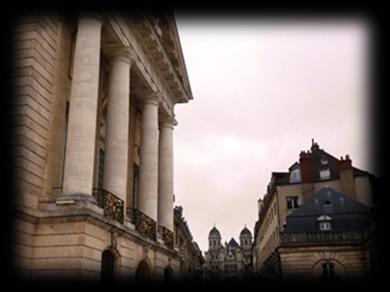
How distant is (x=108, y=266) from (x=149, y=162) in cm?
882

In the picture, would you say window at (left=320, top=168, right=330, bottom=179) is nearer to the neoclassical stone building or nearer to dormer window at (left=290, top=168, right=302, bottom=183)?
dormer window at (left=290, top=168, right=302, bottom=183)

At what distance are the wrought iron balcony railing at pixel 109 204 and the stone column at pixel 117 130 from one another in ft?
2.62

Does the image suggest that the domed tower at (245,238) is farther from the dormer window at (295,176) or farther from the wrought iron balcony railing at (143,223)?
the wrought iron balcony railing at (143,223)

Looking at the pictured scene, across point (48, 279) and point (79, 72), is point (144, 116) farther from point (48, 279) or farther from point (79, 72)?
point (48, 279)

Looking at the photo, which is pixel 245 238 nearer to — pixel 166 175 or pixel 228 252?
pixel 228 252

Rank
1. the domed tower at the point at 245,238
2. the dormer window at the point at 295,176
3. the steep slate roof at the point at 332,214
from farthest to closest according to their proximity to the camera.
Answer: the domed tower at the point at 245,238
the dormer window at the point at 295,176
the steep slate roof at the point at 332,214

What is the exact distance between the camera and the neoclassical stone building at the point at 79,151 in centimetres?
1520

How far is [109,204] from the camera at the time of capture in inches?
733

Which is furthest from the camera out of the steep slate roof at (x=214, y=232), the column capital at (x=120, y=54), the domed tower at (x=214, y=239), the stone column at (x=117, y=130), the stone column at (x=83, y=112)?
the steep slate roof at (x=214, y=232)

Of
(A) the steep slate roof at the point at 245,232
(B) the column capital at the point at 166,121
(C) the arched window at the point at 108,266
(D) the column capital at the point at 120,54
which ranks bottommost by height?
(C) the arched window at the point at 108,266

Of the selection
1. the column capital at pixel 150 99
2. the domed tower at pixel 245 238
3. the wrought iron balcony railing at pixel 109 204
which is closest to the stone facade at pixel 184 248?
the column capital at pixel 150 99

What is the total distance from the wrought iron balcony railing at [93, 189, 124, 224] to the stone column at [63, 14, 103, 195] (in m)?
1.58

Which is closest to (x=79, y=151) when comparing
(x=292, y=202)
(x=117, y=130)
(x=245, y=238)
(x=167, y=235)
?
(x=117, y=130)

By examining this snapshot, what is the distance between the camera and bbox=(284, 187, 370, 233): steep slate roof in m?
45.6
